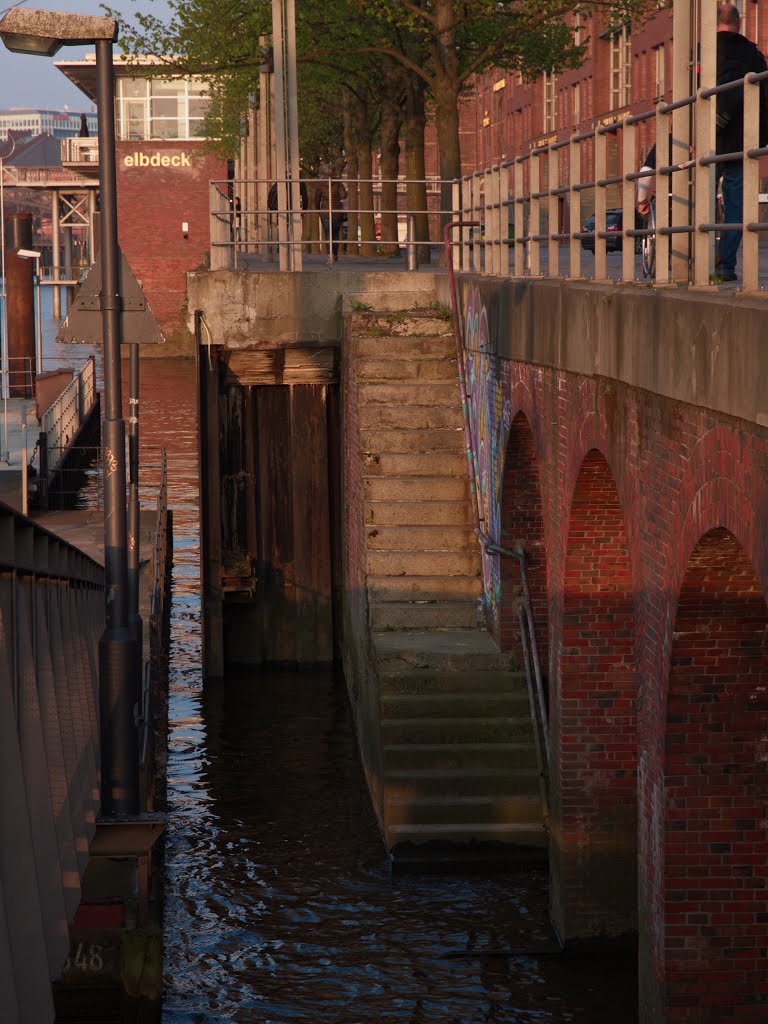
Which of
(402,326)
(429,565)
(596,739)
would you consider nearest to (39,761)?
(596,739)

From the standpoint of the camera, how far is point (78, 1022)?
981 centimetres

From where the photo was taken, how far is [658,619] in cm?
949

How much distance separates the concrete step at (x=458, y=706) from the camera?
15016 millimetres

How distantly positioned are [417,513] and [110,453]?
622 centimetres

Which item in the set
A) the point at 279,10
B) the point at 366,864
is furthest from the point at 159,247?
the point at 366,864

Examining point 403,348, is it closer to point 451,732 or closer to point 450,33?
point 451,732

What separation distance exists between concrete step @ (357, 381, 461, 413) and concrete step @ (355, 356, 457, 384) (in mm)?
205

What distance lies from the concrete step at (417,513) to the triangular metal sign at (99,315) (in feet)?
19.1

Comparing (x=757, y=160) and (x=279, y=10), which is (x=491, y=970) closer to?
(x=757, y=160)

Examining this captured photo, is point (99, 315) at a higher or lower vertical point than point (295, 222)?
lower

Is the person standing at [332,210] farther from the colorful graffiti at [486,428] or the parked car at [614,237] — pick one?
the parked car at [614,237]

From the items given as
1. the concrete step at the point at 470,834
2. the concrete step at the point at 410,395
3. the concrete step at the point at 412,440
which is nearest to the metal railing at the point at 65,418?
the concrete step at the point at 410,395

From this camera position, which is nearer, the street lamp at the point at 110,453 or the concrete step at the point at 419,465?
the street lamp at the point at 110,453

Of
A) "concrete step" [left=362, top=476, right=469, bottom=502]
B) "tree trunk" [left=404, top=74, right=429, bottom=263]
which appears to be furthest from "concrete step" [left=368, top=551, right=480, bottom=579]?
"tree trunk" [left=404, top=74, right=429, bottom=263]
